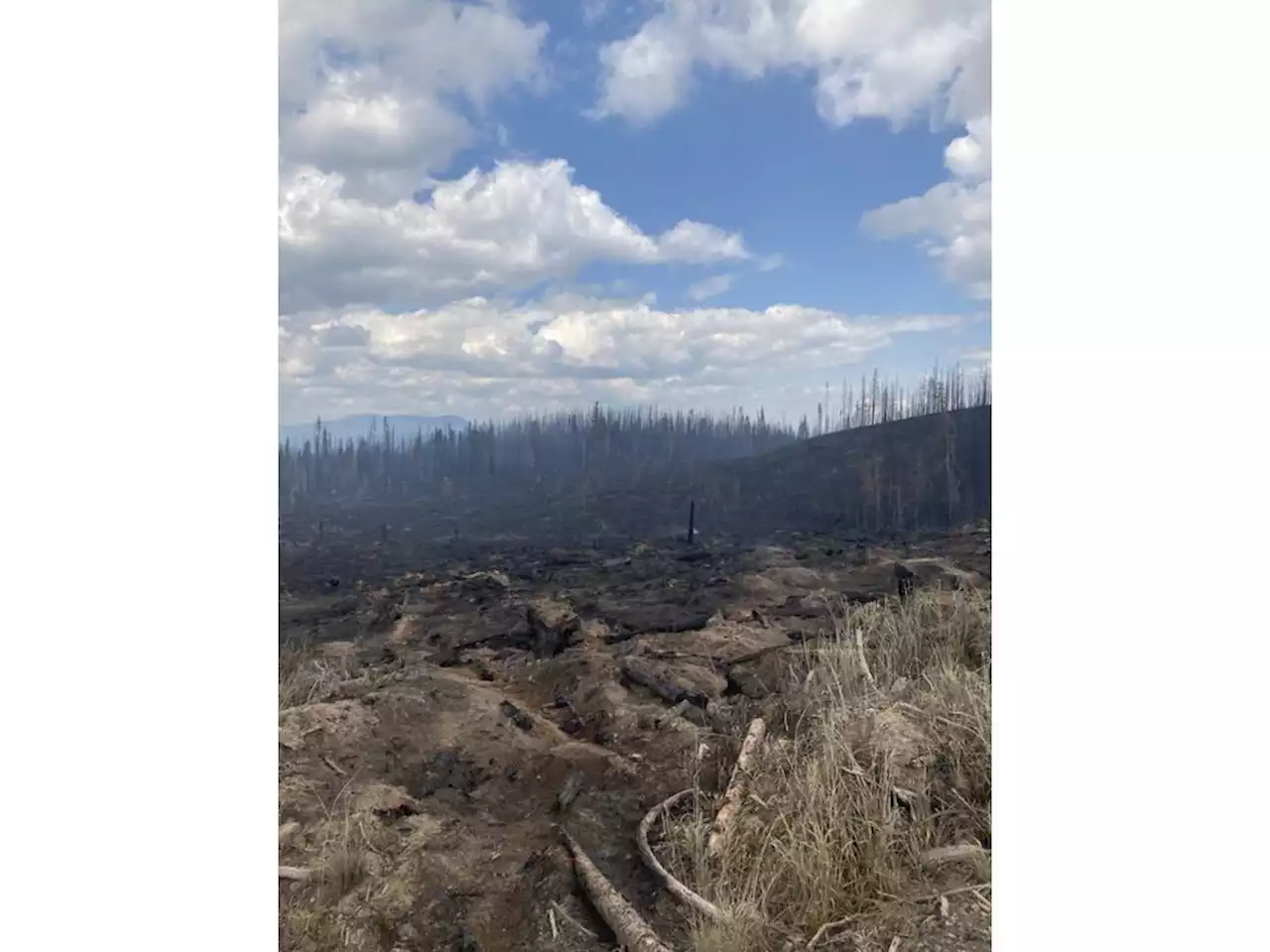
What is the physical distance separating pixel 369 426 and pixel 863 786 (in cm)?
139

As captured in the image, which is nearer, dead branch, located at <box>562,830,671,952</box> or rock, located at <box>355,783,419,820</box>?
dead branch, located at <box>562,830,671,952</box>

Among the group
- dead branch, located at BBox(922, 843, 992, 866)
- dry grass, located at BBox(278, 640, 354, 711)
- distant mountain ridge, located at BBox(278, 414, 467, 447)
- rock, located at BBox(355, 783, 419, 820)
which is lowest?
dead branch, located at BBox(922, 843, 992, 866)

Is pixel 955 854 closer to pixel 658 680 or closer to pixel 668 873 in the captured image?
pixel 668 873

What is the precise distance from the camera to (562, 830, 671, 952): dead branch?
1.90 m

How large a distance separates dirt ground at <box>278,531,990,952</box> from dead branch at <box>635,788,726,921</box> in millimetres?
19

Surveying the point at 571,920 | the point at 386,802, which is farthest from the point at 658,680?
the point at 386,802

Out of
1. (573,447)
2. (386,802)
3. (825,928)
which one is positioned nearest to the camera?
(825,928)

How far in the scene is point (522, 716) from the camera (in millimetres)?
2205

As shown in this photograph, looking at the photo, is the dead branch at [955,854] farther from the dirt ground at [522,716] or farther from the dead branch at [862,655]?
the dead branch at [862,655]

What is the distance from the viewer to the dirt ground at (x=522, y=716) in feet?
6.56

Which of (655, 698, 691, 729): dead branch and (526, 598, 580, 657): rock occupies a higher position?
(526, 598, 580, 657): rock

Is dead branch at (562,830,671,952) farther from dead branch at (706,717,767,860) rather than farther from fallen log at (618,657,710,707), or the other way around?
fallen log at (618,657,710,707)

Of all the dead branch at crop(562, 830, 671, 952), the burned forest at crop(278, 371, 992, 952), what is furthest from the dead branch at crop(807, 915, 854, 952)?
the dead branch at crop(562, 830, 671, 952)
